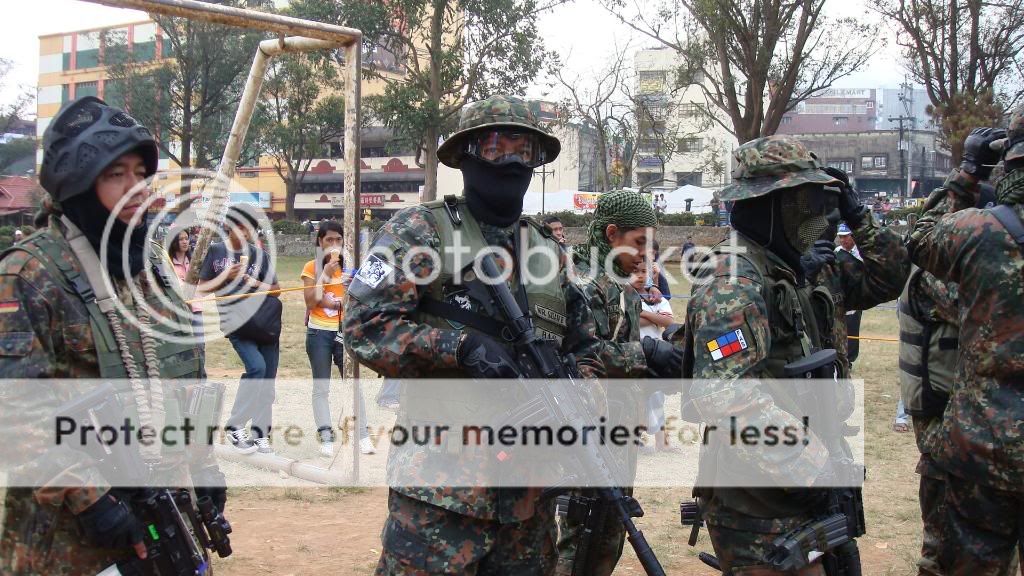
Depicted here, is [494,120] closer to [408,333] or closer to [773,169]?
[408,333]

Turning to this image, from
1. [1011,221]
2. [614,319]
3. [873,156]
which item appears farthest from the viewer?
[873,156]

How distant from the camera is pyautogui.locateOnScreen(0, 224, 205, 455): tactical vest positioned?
254 centimetres

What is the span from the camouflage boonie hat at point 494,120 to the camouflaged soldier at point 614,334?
64cm

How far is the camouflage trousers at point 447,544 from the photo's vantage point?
2760 millimetres

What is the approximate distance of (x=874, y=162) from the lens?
69750mm

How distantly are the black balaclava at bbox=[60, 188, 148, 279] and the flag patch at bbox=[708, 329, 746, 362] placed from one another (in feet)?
6.00

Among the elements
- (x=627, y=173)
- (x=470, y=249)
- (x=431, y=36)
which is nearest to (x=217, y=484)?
(x=470, y=249)

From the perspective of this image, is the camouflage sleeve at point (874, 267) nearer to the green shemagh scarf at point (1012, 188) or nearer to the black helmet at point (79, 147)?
the green shemagh scarf at point (1012, 188)

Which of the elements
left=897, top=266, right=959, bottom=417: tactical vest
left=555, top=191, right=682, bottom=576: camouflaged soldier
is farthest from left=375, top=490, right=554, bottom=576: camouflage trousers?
left=897, top=266, right=959, bottom=417: tactical vest

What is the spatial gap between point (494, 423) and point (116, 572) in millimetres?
1180

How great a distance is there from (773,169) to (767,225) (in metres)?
0.19

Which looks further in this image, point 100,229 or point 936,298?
point 936,298

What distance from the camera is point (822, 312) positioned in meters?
3.10

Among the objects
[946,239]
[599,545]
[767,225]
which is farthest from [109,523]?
[946,239]
